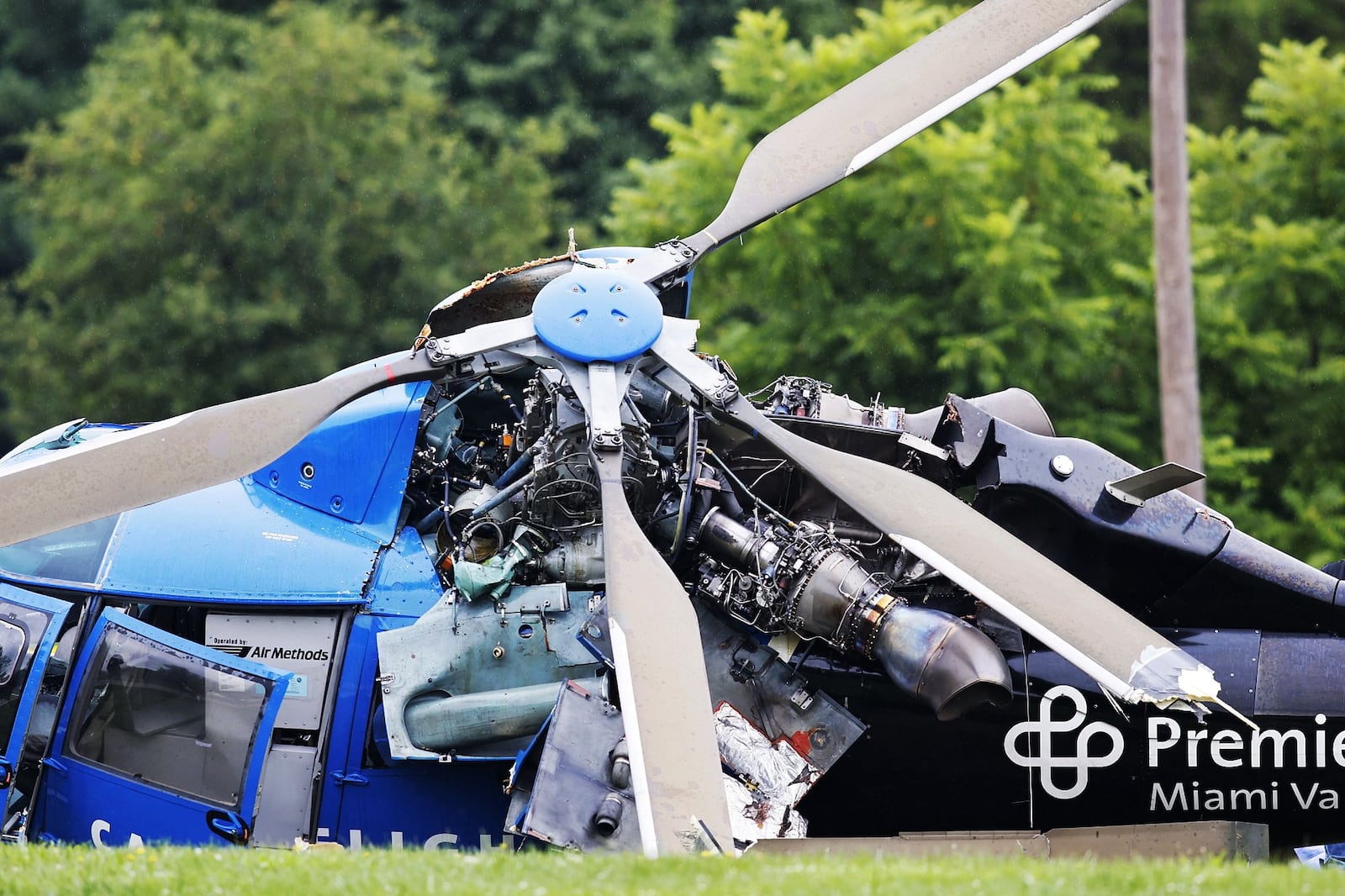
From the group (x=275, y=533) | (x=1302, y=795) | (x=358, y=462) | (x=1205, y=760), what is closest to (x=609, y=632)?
(x=358, y=462)

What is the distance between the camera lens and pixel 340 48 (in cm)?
2812

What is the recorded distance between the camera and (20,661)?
23.4 feet

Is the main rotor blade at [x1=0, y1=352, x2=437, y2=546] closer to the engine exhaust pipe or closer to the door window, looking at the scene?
the door window

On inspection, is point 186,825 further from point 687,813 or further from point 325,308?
point 325,308

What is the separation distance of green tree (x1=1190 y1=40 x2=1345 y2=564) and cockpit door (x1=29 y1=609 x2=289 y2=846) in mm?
13647

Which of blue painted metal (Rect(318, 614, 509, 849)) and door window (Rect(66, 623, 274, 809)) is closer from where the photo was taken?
door window (Rect(66, 623, 274, 809))

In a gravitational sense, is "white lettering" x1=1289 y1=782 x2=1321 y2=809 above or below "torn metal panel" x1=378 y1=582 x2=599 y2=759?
below

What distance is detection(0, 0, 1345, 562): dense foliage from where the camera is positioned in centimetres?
1911

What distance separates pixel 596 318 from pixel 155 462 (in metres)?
1.89

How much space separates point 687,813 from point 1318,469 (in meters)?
14.9

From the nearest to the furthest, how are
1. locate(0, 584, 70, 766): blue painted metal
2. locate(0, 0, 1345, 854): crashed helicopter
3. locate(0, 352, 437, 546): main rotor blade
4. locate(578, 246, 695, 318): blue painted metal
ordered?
locate(0, 352, 437, 546): main rotor blade → locate(0, 0, 1345, 854): crashed helicopter → locate(0, 584, 70, 766): blue painted metal → locate(578, 246, 695, 318): blue painted metal

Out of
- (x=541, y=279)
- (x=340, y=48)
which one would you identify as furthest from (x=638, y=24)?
(x=541, y=279)

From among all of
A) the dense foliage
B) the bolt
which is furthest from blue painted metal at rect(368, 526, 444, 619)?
the dense foliage

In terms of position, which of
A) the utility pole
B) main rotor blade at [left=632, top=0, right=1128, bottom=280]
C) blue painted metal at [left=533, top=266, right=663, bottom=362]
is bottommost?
blue painted metal at [left=533, top=266, right=663, bottom=362]
